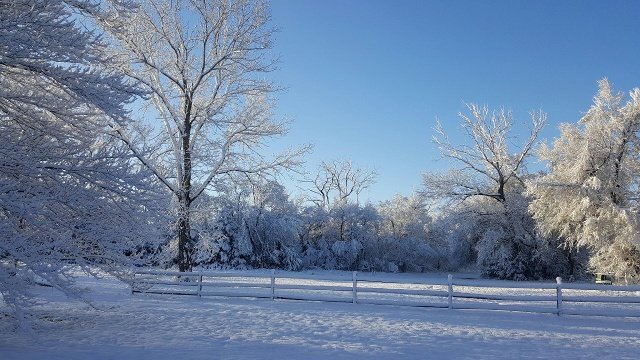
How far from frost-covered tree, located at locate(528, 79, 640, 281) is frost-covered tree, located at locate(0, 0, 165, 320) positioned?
78.3ft

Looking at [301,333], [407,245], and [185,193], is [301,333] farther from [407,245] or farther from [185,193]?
[407,245]

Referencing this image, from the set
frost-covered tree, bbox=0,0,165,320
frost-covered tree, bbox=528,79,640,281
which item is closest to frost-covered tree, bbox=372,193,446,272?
frost-covered tree, bbox=528,79,640,281

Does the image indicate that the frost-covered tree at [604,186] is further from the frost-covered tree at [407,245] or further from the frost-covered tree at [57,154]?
the frost-covered tree at [57,154]

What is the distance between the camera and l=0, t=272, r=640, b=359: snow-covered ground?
8273 mm

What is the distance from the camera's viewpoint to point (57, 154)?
318 inches

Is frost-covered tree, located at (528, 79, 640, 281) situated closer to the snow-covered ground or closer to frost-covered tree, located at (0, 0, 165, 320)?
the snow-covered ground

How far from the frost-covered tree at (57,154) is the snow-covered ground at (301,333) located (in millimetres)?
1481

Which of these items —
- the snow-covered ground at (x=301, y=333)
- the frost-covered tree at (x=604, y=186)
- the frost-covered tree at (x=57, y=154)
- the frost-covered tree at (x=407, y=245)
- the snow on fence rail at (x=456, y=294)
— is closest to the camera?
the frost-covered tree at (x=57, y=154)

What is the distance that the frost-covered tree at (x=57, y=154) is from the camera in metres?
7.17

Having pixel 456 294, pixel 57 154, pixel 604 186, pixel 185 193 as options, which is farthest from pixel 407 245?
pixel 57 154

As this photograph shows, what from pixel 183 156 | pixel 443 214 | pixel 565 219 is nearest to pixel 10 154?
pixel 183 156

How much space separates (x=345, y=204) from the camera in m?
49.0

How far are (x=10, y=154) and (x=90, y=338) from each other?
379cm

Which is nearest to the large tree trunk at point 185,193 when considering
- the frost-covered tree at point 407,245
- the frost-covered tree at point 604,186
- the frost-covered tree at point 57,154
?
the frost-covered tree at point 57,154
